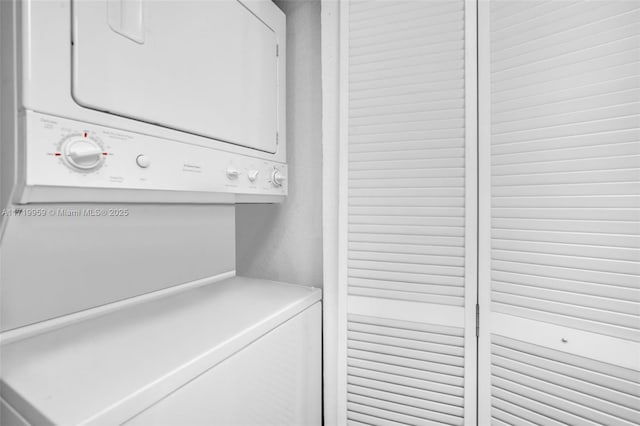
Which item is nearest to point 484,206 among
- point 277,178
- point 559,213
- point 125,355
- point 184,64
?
point 559,213

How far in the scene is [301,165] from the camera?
1.89 meters

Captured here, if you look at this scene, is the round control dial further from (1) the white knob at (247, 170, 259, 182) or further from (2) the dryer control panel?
(1) the white knob at (247, 170, 259, 182)

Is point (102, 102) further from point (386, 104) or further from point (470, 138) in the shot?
point (470, 138)

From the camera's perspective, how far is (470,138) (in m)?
1.35

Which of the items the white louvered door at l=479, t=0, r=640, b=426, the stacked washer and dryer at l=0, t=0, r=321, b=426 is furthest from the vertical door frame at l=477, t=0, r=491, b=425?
the stacked washer and dryer at l=0, t=0, r=321, b=426

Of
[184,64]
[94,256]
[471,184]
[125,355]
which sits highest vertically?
[184,64]

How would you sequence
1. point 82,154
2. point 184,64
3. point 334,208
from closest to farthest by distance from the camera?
1. point 82,154
2. point 184,64
3. point 334,208

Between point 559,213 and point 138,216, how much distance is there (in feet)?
5.34

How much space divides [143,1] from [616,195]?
163 centimetres

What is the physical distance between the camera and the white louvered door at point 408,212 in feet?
4.55

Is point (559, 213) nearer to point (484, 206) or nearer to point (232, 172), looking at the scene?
point (484, 206)

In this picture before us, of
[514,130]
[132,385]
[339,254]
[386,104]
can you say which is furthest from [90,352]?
[514,130]

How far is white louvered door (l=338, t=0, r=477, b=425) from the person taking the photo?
1.39m

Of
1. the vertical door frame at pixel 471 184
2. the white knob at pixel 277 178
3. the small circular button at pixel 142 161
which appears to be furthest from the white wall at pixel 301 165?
the small circular button at pixel 142 161
